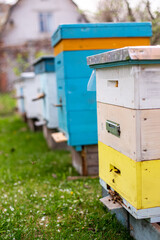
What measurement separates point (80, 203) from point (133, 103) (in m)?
1.69

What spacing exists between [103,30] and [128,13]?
1.89 metres

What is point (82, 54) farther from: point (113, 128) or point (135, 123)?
point (135, 123)

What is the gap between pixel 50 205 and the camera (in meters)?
3.28

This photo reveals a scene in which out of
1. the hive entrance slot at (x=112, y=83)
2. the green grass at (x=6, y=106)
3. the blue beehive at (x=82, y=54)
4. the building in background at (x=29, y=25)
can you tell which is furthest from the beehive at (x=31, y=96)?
the building in background at (x=29, y=25)

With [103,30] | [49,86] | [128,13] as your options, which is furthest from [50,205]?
[128,13]

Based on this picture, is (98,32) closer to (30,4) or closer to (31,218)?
(31,218)

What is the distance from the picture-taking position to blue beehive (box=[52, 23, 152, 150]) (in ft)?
12.6

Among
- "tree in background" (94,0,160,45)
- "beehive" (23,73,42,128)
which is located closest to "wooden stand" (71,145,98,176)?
"tree in background" (94,0,160,45)

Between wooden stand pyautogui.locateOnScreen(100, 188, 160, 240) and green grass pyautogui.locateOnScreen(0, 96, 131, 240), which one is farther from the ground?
wooden stand pyautogui.locateOnScreen(100, 188, 160, 240)

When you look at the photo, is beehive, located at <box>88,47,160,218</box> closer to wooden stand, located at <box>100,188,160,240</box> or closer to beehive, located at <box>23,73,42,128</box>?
wooden stand, located at <box>100,188,160,240</box>

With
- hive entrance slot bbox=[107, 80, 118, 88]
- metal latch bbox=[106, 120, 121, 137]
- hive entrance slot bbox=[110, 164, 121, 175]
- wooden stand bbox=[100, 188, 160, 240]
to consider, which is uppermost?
hive entrance slot bbox=[107, 80, 118, 88]

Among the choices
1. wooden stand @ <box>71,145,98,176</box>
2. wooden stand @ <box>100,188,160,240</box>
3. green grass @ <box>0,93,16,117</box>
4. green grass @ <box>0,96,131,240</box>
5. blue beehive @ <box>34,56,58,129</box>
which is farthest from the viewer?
green grass @ <box>0,93,16,117</box>

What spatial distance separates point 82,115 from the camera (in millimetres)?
4059

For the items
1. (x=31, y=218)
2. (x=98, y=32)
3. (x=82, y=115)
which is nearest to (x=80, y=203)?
(x=31, y=218)
